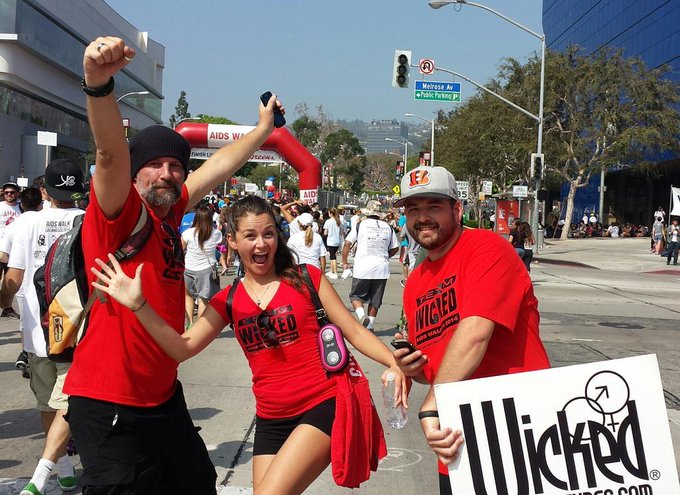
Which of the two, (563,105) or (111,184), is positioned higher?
(563,105)

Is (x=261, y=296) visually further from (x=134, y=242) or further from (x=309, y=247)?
(x=309, y=247)

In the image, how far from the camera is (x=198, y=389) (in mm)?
7410

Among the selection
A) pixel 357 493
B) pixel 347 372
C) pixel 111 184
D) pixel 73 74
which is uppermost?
pixel 73 74

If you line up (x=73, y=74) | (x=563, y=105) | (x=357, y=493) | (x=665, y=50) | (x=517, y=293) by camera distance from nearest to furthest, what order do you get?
1. (x=517, y=293)
2. (x=357, y=493)
3. (x=563, y=105)
4. (x=665, y=50)
5. (x=73, y=74)

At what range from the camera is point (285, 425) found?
3.39m

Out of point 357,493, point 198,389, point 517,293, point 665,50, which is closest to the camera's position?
point 517,293

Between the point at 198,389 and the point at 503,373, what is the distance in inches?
197

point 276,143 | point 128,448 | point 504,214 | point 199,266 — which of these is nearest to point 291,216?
point 199,266

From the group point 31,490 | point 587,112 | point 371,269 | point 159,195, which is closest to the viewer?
point 159,195

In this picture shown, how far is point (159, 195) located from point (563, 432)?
1.75 metres

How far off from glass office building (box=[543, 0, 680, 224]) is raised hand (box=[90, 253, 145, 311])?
45979 millimetres

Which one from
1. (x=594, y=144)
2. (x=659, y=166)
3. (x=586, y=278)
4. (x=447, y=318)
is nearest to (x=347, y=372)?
(x=447, y=318)

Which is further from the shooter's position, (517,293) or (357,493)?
(357,493)

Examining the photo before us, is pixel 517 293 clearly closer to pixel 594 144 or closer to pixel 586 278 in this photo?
pixel 586 278
